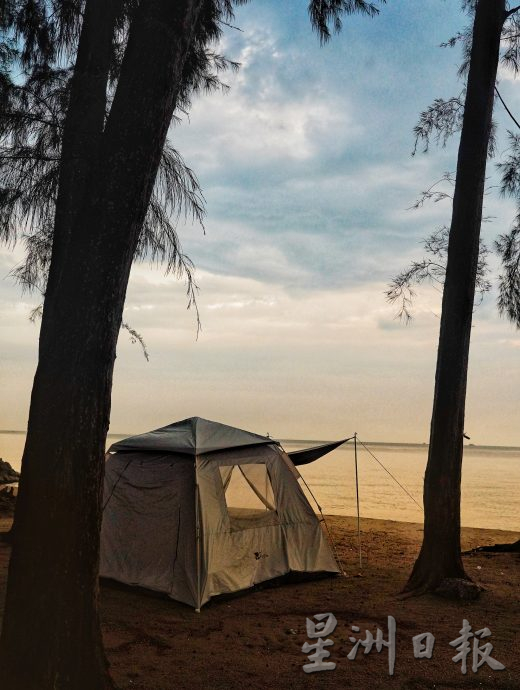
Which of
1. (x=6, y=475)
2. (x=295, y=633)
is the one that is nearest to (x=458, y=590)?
(x=295, y=633)

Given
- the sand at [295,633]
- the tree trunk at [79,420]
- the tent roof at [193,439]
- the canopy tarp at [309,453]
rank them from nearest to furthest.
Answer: the tree trunk at [79,420], the sand at [295,633], the tent roof at [193,439], the canopy tarp at [309,453]

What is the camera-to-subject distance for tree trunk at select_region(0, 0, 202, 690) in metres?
3.83

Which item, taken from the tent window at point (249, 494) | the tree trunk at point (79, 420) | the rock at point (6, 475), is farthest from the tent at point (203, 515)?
the rock at point (6, 475)

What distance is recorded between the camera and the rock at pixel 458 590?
7.11 m

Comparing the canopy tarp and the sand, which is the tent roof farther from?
the sand

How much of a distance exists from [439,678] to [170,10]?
505 centimetres

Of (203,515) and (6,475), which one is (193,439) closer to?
(203,515)

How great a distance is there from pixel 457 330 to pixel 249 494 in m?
3.15

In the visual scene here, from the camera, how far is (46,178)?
760 cm

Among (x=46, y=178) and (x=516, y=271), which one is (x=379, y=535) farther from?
(x=46, y=178)

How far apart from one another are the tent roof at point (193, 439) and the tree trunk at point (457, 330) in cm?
212

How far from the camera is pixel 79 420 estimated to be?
3885 millimetres

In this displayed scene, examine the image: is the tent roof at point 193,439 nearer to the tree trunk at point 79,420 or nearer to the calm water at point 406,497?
the tree trunk at point 79,420

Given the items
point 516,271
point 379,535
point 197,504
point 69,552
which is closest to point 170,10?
point 69,552
